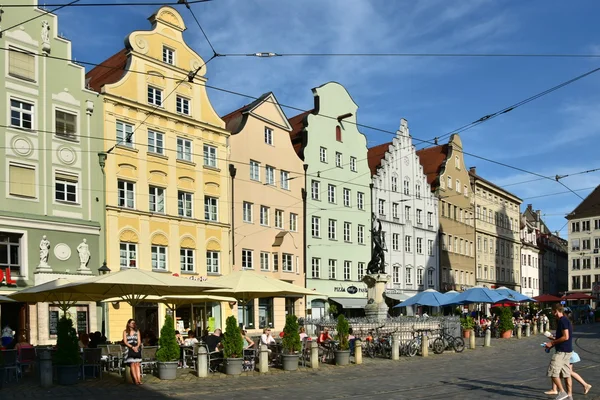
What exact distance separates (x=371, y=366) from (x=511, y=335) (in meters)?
19.7

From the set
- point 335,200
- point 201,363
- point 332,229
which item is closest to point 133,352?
point 201,363

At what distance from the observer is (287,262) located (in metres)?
41.9

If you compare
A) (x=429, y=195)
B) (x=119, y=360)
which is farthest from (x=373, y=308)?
(x=429, y=195)

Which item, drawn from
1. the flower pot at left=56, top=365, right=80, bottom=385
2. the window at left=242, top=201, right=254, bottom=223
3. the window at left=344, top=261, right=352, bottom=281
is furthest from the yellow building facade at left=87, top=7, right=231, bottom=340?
the flower pot at left=56, top=365, right=80, bottom=385

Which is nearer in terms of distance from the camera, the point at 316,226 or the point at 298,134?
the point at 316,226

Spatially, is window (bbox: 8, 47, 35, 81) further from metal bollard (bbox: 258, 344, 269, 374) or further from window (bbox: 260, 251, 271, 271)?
metal bollard (bbox: 258, 344, 269, 374)

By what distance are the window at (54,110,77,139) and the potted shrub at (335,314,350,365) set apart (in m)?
15.8

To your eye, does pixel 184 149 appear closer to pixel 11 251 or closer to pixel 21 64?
pixel 21 64

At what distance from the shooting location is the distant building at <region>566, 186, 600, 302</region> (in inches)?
3585

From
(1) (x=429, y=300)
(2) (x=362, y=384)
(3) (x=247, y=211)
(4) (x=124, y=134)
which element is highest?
(4) (x=124, y=134)

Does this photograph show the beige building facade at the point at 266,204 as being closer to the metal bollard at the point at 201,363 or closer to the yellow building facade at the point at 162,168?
the yellow building facade at the point at 162,168

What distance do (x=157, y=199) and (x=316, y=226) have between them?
1340 cm

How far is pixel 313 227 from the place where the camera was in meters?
44.2

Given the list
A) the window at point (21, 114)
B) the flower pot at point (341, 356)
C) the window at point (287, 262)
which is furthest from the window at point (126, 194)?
the flower pot at point (341, 356)
